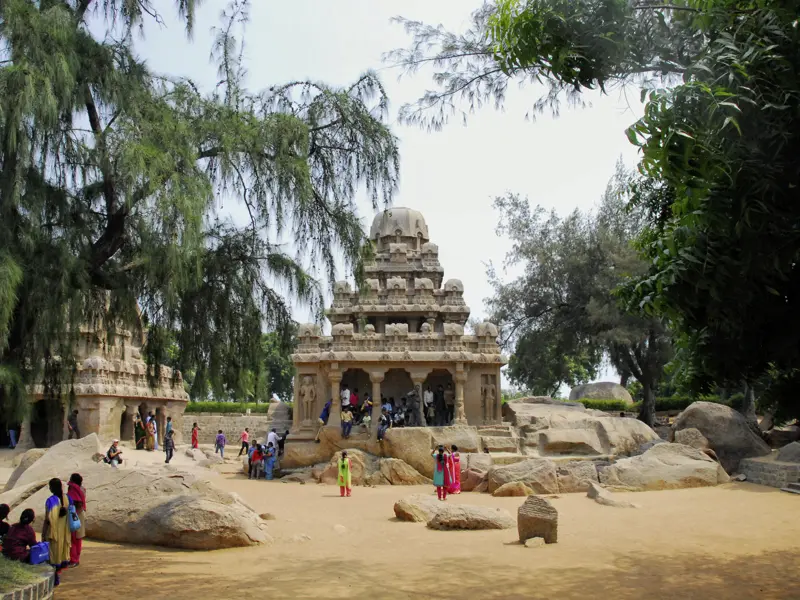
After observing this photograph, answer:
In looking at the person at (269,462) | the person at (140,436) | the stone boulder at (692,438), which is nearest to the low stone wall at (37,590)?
the person at (269,462)

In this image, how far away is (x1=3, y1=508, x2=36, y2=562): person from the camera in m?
6.96

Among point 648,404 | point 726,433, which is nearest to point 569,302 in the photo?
point 648,404

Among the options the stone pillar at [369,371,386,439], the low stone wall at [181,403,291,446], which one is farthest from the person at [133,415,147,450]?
the low stone wall at [181,403,291,446]

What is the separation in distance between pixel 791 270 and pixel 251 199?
542 cm

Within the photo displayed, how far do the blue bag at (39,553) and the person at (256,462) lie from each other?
1412cm

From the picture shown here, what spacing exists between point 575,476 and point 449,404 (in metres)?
8.77

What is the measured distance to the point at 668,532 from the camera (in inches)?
447

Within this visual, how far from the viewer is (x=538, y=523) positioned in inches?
402

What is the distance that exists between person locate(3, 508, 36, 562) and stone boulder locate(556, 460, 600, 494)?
12117mm

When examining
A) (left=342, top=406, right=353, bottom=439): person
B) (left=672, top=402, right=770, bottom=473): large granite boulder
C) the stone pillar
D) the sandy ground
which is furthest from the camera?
the stone pillar

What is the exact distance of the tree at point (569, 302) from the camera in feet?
96.8

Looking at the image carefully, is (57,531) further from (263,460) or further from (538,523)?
(263,460)

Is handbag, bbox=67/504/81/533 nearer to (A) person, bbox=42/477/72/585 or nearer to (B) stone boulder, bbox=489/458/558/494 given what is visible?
(A) person, bbox=42/477/72/585

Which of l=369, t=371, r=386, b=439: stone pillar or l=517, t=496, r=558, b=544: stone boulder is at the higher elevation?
l=369, t=371, r=386, b=439: stone pillar
